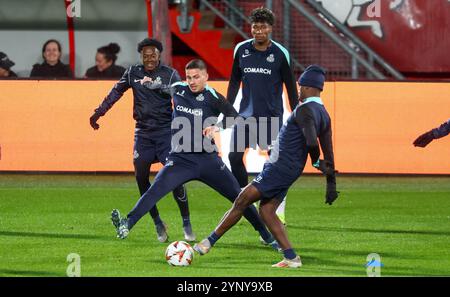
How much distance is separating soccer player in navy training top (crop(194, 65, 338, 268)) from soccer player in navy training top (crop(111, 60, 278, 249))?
0.70 meters

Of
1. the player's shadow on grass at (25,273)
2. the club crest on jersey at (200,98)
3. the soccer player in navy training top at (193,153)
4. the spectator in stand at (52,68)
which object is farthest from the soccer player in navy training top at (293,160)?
the spectator in stand at (52,68)

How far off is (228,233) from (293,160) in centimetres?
281

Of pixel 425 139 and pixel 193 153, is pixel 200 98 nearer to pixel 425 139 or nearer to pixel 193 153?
pixel 193 153

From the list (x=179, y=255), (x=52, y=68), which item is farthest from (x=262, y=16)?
(x=52, y=68)

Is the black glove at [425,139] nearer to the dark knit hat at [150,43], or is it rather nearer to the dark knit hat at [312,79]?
the dark knit hat at [312,79]

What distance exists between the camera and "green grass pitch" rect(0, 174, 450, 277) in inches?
454

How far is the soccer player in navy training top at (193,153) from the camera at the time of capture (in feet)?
40.2

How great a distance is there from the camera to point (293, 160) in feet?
37.7

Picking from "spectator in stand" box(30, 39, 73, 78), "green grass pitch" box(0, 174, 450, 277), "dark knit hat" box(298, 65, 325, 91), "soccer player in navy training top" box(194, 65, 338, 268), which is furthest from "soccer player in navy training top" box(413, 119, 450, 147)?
"spectator in stand" box(30, 39, 73, 78)

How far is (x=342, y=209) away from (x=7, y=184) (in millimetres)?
5675
